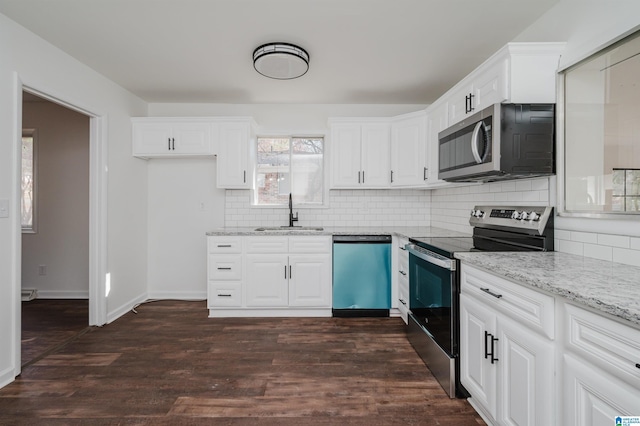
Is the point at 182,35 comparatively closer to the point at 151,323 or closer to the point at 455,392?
the point at 151,323

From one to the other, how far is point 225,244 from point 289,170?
1302 millimetres

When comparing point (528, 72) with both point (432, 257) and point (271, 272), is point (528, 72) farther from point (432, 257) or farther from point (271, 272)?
point (271, 272)

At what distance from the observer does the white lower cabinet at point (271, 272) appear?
341cm

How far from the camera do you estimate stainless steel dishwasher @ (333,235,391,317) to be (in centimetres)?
339

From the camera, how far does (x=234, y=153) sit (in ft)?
12.1

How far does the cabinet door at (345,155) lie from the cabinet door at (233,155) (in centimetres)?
101

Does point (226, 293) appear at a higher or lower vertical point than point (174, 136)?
lower

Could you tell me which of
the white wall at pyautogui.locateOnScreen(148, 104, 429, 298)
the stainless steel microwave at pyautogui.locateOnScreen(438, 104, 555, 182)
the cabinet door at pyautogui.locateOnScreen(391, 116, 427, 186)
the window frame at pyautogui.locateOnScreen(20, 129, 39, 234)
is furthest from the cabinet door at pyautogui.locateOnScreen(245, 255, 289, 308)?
the window frame at pyautogui.locateOnScreen(20, 129, 39, 234)

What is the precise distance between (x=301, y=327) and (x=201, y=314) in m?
1.20

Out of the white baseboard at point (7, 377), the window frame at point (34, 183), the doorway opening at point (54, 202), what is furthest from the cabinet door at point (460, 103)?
the window frame at point (34, 183)

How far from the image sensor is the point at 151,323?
3.25 m

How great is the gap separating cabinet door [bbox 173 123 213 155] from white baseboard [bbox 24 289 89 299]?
227 centimetres

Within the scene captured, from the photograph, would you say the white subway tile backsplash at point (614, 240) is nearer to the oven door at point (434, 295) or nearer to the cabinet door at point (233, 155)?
the oven door at point (434, 295)

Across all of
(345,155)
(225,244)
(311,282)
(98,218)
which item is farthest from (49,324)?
(345,155)
